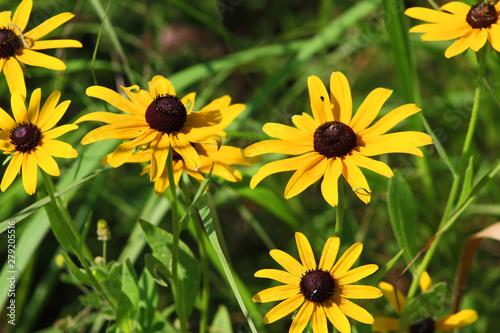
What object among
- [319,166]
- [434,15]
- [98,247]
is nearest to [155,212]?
[98,247]

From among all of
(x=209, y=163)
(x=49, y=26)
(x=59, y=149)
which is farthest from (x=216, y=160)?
(x=49, y=26)

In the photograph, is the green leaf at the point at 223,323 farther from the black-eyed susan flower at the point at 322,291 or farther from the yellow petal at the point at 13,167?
the yellow petal at the point at 13,167

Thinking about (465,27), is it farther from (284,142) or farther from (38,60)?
(38,60)

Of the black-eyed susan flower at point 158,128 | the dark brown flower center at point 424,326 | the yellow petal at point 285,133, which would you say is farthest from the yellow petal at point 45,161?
the dark brown flower center at point 424,326

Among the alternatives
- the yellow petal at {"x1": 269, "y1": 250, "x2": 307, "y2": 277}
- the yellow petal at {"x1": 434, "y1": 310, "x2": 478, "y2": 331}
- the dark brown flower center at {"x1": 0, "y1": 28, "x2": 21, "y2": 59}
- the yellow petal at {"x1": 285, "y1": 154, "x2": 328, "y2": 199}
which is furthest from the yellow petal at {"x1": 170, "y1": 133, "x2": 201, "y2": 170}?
the yellow petal at {"x1": 434, "y1": 310, "x2": 478, "y2": 331}

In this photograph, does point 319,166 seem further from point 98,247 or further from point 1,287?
point 98,247
